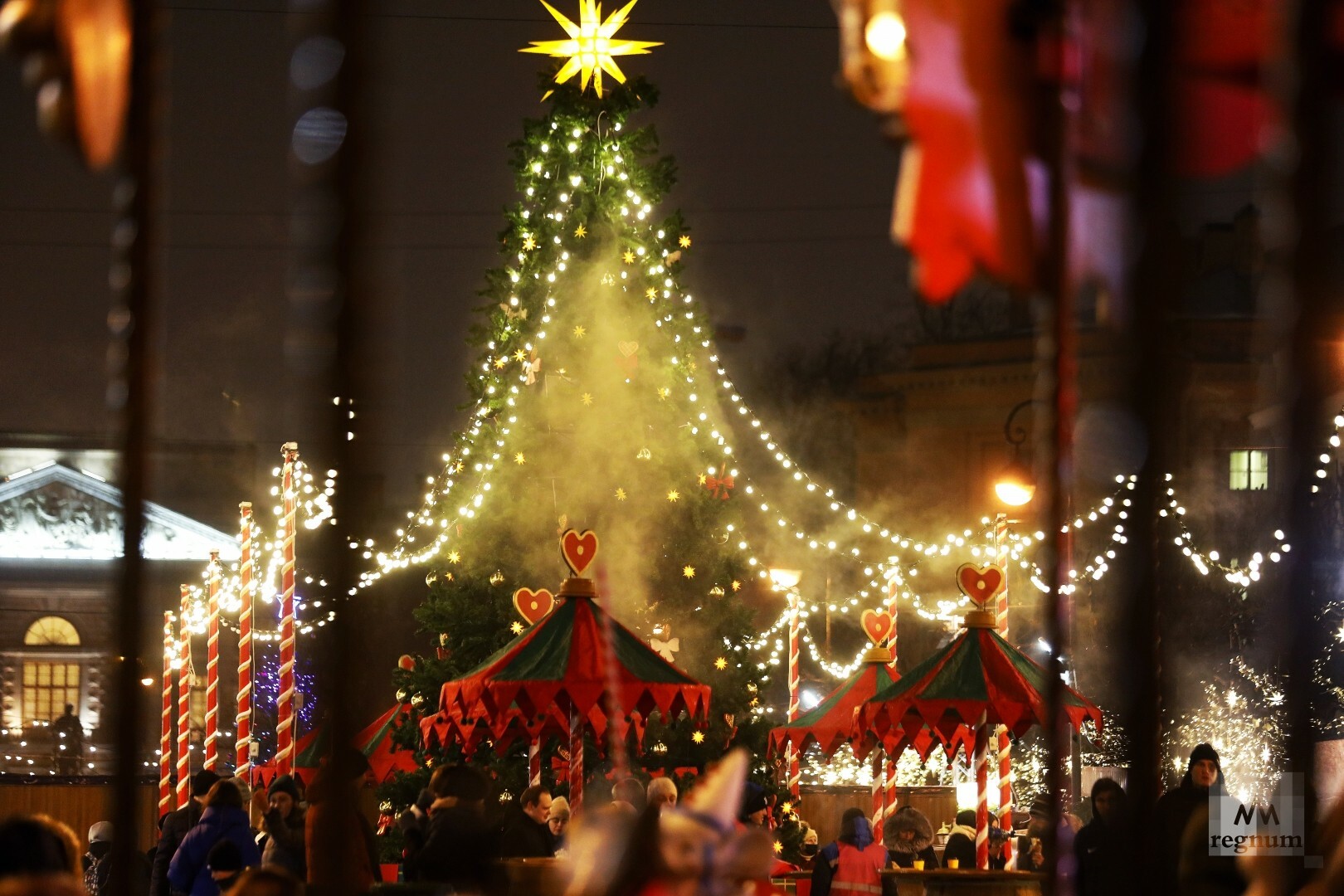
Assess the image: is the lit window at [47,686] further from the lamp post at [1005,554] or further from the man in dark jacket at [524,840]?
the man in dark jacket at [524,840]

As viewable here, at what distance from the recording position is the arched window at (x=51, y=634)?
191 ft

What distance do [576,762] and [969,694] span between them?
2.95 meters

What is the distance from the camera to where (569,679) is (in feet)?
36.0

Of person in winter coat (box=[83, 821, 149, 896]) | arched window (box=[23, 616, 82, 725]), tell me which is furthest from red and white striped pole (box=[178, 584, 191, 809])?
arched window (box=[23, 616, 82, 725])

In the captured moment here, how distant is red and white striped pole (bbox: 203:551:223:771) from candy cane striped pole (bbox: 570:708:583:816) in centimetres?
355

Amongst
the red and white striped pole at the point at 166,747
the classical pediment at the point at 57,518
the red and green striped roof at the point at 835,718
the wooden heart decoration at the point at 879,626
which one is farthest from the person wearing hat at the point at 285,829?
the classical pediment at the point at 57,518

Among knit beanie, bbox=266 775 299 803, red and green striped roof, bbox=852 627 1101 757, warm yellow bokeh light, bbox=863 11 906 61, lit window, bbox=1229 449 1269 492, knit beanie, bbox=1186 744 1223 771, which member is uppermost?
lit window, bbox=1229 449 1269 492

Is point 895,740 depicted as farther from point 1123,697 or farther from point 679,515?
point 1123,697

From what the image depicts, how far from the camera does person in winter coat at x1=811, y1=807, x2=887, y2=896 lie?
11367 mm

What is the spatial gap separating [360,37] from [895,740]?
39.8 feet

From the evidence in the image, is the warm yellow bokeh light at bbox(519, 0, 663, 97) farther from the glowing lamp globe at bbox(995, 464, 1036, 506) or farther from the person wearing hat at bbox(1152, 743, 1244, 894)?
the person wearing hat at bbox(1152, 743, 1244, 894)

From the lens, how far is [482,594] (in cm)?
1598

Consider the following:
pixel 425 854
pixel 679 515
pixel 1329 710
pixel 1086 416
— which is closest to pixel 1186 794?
pixel 425 854

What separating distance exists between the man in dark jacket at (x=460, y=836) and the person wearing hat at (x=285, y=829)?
1.96m
